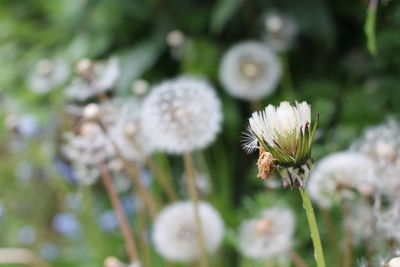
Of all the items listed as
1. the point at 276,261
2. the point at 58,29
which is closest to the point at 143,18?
the point at 58,29

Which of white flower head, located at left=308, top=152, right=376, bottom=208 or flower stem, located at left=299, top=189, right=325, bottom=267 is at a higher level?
white flower head, located at left=308, top=152, right=376, bottom=208

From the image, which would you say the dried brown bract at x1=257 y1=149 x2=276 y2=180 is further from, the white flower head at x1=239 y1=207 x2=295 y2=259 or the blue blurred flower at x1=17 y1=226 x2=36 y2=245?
the blue blurred flower at x1=17 y1=226 x2=36 y2=245

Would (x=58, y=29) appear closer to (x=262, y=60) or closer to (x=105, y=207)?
(x=105, y=207)

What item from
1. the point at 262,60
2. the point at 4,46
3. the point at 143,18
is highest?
the point at 4,46

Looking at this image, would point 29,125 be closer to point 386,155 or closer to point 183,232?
point 183,232

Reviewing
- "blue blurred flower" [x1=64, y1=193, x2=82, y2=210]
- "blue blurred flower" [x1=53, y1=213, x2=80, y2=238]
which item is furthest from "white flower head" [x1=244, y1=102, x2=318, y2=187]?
"blue blurred flower" [x1=53, y1=213, x2=80, y2=238]

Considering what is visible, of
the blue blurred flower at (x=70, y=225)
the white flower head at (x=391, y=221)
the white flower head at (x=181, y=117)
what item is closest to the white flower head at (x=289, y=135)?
the white flower head at (x=391, y=221)

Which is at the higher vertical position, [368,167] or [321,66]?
[321,66]

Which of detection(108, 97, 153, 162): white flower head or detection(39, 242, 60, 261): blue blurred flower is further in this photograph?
detection(39, 242, 60, 261): blue blurred flower
